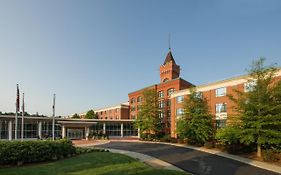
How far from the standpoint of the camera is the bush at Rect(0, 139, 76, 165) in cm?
2138

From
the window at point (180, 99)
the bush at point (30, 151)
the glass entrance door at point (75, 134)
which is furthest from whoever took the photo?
the glass entrance door at point (75, 134)

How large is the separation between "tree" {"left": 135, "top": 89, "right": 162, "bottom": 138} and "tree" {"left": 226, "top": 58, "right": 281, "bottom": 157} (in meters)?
30.0

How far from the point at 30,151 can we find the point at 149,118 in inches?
1422

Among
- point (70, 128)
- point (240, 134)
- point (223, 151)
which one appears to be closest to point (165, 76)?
point (70, 128)

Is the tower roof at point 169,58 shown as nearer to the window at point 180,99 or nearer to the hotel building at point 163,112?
the hotel building at point 163,112

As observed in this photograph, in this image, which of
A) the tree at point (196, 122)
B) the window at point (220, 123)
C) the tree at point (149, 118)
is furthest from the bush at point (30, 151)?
the tree at point (149, 118)

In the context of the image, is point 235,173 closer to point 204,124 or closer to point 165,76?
point 204,124

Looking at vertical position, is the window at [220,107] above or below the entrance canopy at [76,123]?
above

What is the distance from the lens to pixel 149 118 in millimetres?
56750

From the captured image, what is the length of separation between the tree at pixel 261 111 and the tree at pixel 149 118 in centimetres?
3005

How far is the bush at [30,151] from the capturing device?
70.1 feet

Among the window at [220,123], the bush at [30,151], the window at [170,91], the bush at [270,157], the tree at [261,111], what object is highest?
the window at [170,91]

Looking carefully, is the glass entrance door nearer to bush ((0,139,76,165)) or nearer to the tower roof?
the tower roof

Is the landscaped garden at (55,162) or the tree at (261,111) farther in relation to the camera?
the tree at (261,111)
